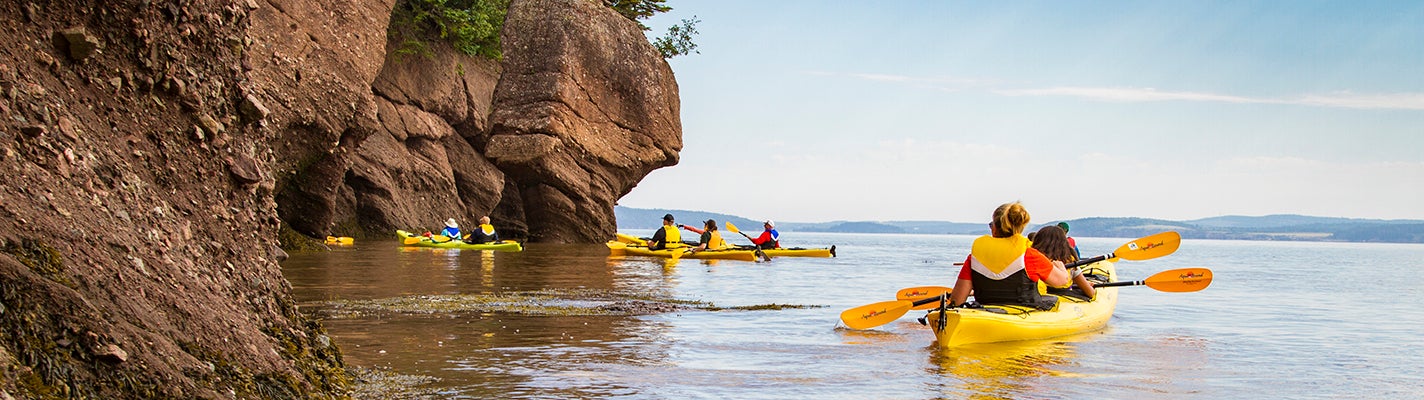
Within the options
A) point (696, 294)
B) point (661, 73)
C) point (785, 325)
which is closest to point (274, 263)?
point (785, 325)

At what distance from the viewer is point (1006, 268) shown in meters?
10.5

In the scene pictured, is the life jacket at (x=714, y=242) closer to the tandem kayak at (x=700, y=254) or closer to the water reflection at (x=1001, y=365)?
the tandem kayak at (x=700, y=254)

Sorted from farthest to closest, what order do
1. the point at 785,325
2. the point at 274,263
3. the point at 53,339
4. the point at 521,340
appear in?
the point at 785,325 → the point at 521,340 → the point at 274,263 → the point at 53,339

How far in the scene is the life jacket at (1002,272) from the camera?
33.7ft

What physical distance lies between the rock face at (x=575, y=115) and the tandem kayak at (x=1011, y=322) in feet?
89.8

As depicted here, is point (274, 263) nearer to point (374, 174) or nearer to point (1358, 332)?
point (1358, 332)

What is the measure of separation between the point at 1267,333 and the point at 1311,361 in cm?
264

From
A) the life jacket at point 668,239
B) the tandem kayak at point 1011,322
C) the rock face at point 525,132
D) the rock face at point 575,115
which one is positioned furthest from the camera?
the rock face at point 575,115

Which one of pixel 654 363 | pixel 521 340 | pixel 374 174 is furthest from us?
pixel 374 174

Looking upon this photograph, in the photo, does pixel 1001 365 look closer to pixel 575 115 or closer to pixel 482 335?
pixel 482 335

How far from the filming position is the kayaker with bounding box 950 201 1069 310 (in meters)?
10.0

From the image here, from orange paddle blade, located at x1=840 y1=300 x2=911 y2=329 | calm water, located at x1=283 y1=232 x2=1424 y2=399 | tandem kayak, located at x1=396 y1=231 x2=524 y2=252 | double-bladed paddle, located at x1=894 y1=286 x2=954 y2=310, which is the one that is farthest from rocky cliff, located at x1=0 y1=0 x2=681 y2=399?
tandem kayak, located at x1=396 y1=231 x2=524 y2=252

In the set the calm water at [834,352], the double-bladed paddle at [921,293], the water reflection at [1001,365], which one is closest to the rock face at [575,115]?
the calm water at [834,352]

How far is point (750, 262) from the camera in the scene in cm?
2734
